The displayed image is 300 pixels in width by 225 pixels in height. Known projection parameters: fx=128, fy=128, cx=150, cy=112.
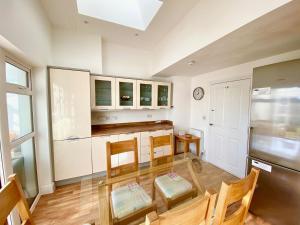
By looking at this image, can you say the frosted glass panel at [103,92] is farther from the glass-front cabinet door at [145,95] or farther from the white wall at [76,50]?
the glass-front cabinet door at [145,95]

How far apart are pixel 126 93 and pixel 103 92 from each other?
495 millimetres

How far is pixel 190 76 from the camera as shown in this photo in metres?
3.53

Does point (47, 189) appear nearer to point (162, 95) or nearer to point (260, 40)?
point (162, 95)

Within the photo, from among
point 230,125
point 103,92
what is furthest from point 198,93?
point 103,92

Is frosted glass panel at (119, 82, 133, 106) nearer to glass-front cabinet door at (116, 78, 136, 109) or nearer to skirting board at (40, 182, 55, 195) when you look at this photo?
glass-front cabinet door at (116, 78, 136, 109)

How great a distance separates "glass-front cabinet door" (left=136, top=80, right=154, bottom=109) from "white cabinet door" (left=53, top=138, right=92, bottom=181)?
53.6 inches

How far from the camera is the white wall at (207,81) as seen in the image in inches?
91.0

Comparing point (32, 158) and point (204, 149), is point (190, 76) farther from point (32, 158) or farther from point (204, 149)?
point (32, 158)

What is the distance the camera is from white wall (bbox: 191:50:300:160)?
231 cm

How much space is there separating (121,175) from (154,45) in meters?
2.78

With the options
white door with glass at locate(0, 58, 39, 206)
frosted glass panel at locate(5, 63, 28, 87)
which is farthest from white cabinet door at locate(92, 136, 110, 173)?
frosted glass panel at locate(5, 63, 28, 87)

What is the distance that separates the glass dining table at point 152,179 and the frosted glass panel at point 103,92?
1.56m

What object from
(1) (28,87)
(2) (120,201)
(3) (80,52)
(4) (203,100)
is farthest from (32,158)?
(4) (203,100)

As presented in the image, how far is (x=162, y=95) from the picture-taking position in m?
3.32
